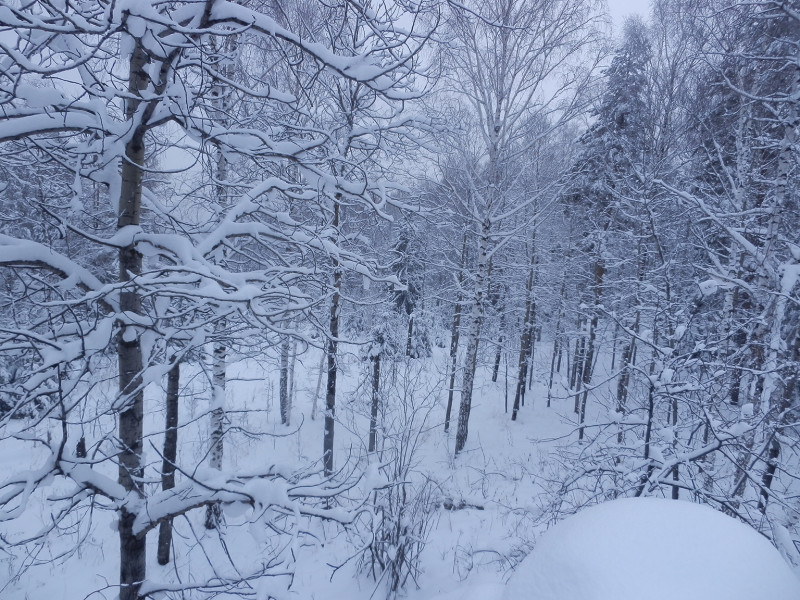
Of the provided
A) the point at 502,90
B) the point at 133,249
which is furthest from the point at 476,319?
the point at 133,249

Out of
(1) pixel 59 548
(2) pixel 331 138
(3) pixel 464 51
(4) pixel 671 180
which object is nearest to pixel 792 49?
(4) pixel 671 180

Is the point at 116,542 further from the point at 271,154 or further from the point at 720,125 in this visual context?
the point at 720,125

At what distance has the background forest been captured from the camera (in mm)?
2451

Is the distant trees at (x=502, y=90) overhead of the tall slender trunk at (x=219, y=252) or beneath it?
overhead

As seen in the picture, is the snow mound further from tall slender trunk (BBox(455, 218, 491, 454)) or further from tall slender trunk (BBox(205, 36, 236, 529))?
tall slender trunk (BBox(455, 218, 491, 454))

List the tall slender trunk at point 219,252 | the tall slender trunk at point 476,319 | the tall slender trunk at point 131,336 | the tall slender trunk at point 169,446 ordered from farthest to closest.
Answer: the tall slender trunk at point 476,319 < the tall slender trunk at point 169,446 < the tall slender trunk at point 219,252 < the tall slender trunk at point 131,336

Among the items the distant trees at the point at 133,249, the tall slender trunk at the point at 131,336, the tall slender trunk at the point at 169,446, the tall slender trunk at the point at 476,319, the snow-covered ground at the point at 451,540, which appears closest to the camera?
the snow-covered ground at the point at 451,540

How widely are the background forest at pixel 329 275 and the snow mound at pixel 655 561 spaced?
1017 millimetres

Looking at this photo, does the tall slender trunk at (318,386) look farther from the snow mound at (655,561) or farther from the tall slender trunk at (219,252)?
the snow mound at (655,561)

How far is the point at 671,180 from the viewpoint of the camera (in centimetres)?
1191

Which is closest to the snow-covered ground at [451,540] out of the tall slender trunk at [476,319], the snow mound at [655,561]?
the snow mound at [655,561]

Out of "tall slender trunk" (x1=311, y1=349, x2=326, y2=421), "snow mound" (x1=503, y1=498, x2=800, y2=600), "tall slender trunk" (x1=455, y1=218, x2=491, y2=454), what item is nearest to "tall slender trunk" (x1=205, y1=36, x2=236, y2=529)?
"snow mound" (x1=503, y1=498, x2=800, y2=600)

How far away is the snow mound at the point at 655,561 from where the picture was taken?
167cm

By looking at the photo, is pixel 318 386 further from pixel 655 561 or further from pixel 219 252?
pixel 655 561
